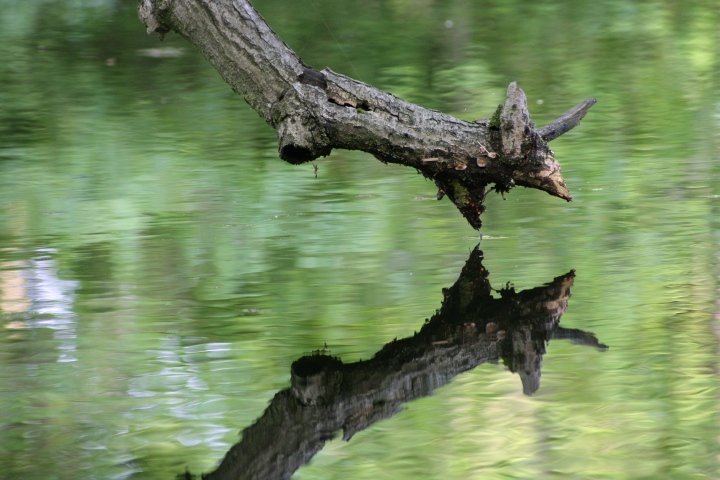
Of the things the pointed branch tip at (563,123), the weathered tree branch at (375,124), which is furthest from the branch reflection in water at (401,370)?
the pointed branch tip at (563,123)

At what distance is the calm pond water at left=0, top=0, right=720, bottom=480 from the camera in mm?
2020

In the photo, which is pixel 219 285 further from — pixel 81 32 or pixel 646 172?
pixel 81 32

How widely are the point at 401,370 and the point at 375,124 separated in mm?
999

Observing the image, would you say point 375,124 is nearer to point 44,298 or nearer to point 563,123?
point 563,123

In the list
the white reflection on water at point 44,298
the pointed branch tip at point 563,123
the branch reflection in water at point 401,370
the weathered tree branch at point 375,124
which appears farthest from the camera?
the pointed branch tip at point 563,123

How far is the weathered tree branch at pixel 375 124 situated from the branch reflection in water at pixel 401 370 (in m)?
0.42

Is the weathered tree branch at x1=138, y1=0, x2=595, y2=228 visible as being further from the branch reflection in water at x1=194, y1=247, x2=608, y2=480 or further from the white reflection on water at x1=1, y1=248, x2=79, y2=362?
the white reflection on water at x1=1, y1=248, x2=79, y2=362

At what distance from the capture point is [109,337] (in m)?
2.65

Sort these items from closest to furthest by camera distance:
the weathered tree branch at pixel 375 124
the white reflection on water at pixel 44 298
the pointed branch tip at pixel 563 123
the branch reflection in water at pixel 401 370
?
the branch reflection in water at pixel 401 370 < the white reflection on water at pixel 44 298 < the weathered tree branch at pixel 375 124 < the pointed branch tip at pixel 563 123

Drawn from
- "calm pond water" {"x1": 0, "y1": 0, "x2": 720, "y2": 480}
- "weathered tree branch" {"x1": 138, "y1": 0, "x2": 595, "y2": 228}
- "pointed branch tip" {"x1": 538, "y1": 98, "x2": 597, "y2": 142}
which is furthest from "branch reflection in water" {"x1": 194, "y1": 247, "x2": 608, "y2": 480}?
"pointed branch tip" {"x1": 538, "y1": 98, "x2": 597, "y2": 142}

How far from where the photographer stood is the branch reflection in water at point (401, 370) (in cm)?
201

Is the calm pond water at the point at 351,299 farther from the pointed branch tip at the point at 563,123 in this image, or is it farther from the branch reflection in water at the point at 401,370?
the pointed branch tip at the point at 563,123

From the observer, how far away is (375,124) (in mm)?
3143

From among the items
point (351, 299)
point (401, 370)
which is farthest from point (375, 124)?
point (401, 370)
